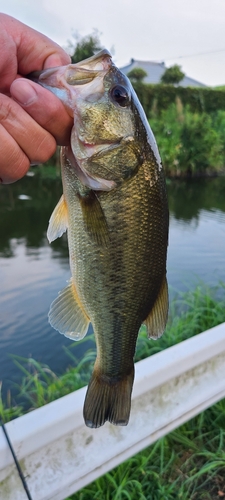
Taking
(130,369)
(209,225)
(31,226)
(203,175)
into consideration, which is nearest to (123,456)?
(130,369)

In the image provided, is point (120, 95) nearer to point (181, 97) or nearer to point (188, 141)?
point (188, 141)

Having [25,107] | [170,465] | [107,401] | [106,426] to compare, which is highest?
[25,107]

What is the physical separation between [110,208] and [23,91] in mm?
388

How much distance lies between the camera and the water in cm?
400

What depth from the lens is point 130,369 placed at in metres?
1.41

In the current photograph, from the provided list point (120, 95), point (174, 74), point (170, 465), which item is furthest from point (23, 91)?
point (174, 74)

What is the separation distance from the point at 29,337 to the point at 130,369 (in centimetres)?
294

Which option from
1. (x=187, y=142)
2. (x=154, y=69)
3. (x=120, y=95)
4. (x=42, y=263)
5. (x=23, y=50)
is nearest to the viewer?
(x=120, y=95)

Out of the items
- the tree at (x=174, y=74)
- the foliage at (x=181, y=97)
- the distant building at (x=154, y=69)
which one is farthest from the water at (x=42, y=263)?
the distant building at (x=154, y=69)

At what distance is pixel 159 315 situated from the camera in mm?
1367

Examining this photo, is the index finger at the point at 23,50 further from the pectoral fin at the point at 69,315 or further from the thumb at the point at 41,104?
the pectoral fin at the point at 69,315

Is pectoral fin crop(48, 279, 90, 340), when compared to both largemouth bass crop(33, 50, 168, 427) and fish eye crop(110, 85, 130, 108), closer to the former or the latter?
largemouth bass crop(33, 50, 168, 427)

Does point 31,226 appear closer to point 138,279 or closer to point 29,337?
point 29,337

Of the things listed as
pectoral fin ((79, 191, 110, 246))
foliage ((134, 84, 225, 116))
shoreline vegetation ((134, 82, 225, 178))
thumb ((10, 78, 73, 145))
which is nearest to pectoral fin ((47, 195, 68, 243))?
pectoral fin ((79, 191, 110, 246))
